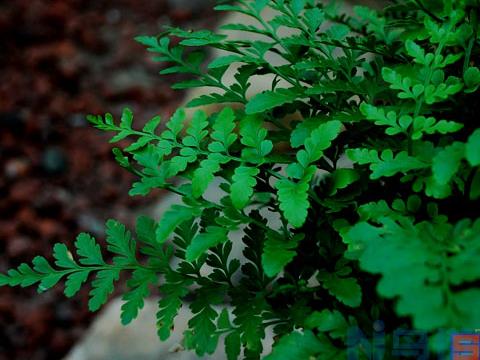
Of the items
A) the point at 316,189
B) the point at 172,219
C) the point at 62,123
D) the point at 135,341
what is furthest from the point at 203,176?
the point at 62,123

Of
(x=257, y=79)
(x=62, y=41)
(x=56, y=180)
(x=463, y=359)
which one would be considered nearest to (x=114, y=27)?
(x=62, y=41)

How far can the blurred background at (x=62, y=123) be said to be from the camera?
2.61 metres

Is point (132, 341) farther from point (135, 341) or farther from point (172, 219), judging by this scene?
point (172, 219)

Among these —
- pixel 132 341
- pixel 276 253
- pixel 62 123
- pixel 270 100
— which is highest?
pixel 62 123

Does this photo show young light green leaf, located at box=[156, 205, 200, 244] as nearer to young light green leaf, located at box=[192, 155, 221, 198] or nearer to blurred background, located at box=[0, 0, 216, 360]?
young light green leaf, located at box=[192, 155, 221, 198]

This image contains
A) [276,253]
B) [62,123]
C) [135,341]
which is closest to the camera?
[276,253]

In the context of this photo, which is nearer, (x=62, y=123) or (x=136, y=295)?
(x=136, y=295)

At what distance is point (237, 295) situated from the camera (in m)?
0.99

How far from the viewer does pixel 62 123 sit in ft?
11.3

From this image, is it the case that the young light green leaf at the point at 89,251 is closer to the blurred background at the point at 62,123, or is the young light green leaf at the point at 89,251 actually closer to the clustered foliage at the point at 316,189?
the clustered foliage at the point at 316,189

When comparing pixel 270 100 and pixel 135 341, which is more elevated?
pixel 270 100

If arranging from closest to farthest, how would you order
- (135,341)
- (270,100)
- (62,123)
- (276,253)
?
1. (276,253)
2. (270,100)
3. (135,341)
4. (62,123)

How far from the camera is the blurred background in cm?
261

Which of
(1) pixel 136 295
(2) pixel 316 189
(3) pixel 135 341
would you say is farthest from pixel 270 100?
(3) pixel 135 341
